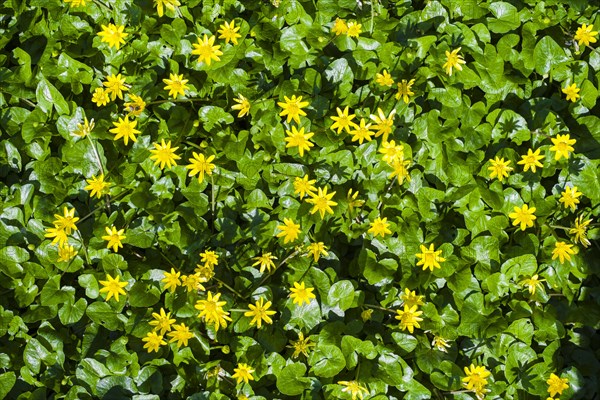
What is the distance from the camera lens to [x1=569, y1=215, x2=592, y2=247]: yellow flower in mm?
2627

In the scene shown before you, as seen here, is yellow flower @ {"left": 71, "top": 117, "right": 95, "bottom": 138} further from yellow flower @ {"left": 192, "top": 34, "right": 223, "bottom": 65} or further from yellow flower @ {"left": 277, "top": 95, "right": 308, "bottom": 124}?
yellow flower @ {"left": 277, "top": 95, "right": 308, "bottom": 124}

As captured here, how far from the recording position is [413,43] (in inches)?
110

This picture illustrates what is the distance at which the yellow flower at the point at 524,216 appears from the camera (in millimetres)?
2604

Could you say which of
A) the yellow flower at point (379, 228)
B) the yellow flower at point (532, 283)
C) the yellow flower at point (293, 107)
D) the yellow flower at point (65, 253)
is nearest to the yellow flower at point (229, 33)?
the yellow flower at point (293, 107)

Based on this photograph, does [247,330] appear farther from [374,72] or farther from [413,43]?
[413,43]

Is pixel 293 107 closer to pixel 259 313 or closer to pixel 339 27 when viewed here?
pixel 339 27

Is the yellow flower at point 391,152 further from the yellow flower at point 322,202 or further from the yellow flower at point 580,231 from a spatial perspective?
the yellow flower at point 580,231

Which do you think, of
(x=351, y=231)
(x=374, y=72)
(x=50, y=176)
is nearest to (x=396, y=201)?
(x=351, y=231)

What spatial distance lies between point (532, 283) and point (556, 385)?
402mm

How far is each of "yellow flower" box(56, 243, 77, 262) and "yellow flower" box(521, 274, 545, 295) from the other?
1830 millimetres

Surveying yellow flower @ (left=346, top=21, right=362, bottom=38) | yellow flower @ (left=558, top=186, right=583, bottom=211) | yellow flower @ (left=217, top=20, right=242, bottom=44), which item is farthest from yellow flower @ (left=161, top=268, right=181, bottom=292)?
yellow flower @ (left=558, top=186, right=583, bottom=211)

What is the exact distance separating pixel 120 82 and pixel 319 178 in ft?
3.02

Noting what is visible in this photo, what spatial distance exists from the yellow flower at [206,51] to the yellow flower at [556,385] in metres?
1.86

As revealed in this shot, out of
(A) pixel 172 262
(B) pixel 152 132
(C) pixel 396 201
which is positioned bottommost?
(A) pixel 172 262
